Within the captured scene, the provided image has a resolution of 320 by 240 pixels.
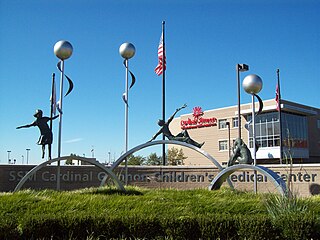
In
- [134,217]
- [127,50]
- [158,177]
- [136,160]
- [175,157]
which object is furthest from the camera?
[175,157]

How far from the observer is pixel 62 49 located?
13.6 metres

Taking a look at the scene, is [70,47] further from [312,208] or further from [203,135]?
[203,135]

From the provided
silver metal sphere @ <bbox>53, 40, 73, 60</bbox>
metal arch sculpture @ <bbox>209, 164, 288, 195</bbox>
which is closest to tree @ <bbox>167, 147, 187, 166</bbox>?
metal arch sculpture @ <bbox>209, 164, 288, 195</bbox>

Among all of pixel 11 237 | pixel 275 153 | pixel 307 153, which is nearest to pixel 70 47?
pixel 11 237

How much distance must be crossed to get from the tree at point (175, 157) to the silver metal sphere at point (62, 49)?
43.6m

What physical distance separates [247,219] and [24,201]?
535cm

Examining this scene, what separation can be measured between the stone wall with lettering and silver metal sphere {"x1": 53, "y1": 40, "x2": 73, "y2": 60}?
7057 millimetres

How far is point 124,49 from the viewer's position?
16125 mm

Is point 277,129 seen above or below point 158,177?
above

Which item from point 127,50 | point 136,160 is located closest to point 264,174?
point 127,50

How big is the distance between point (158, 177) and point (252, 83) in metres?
8.76

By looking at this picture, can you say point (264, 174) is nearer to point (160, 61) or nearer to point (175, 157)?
point (160, 61)

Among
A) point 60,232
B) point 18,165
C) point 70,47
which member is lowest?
point 60,232

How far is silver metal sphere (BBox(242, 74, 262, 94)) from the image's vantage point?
13609mm
